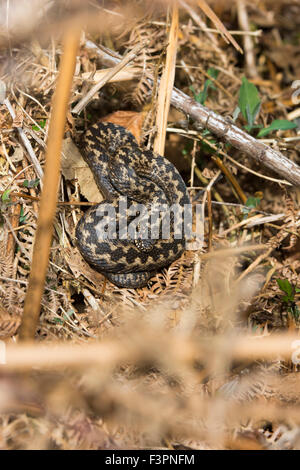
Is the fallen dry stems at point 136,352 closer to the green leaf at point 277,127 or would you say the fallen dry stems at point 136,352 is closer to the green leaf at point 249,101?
the green leaf at point 277,127

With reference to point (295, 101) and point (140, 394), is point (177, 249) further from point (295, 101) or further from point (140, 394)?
point (295, 101)

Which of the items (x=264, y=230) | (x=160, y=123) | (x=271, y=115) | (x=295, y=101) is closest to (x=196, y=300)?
(x=264, y=230)

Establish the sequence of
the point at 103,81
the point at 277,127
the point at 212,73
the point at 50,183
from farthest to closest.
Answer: the point at 212,73 < the point at 277,127 < the point at 103,81 < the point at 50,183

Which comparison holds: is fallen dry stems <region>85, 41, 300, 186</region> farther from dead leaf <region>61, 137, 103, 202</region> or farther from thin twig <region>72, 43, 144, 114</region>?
dead leaf <region>61, 137, 103, 202</region>

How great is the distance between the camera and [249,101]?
15.4 ft

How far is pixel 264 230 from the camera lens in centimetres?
470

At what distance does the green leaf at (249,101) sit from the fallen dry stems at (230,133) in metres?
0.29

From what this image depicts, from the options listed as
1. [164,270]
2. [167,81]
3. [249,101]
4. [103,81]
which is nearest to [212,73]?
[249,101]

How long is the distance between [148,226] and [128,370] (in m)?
2.17

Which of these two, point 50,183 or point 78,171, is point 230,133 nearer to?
point 78,171

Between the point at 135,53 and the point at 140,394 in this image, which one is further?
the point at 135,53

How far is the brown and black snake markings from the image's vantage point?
4.32 meters

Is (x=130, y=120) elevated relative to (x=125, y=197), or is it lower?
elevated

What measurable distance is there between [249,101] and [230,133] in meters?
0.52
